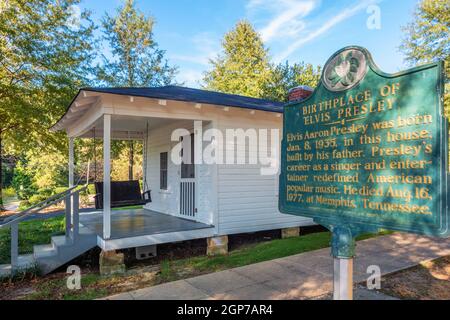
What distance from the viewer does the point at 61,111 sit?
10.6 m

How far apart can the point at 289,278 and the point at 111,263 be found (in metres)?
3.10

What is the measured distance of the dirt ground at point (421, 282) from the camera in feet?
11.8

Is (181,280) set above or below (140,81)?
below

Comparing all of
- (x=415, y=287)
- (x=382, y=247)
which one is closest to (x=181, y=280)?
(x=415, y=287)

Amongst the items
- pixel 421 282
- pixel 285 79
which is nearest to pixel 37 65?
pixel 421 282

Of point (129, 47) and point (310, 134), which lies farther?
point (129, 47)

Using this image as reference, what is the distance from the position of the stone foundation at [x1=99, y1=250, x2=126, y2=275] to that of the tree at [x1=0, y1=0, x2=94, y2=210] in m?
6.81

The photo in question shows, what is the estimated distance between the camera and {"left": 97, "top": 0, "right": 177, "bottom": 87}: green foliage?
20297 millimetres

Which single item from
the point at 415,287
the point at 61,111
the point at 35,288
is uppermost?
the point at 61,111

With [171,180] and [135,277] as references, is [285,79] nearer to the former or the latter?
[171,180]

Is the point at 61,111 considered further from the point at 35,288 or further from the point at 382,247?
the point at 382,247

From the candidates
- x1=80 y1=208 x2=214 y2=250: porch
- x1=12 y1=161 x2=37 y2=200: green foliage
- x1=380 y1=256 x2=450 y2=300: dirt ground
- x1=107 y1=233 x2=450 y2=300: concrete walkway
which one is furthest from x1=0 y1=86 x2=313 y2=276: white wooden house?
x1=12 y1=161 x2=37 y2=200: green foliage
